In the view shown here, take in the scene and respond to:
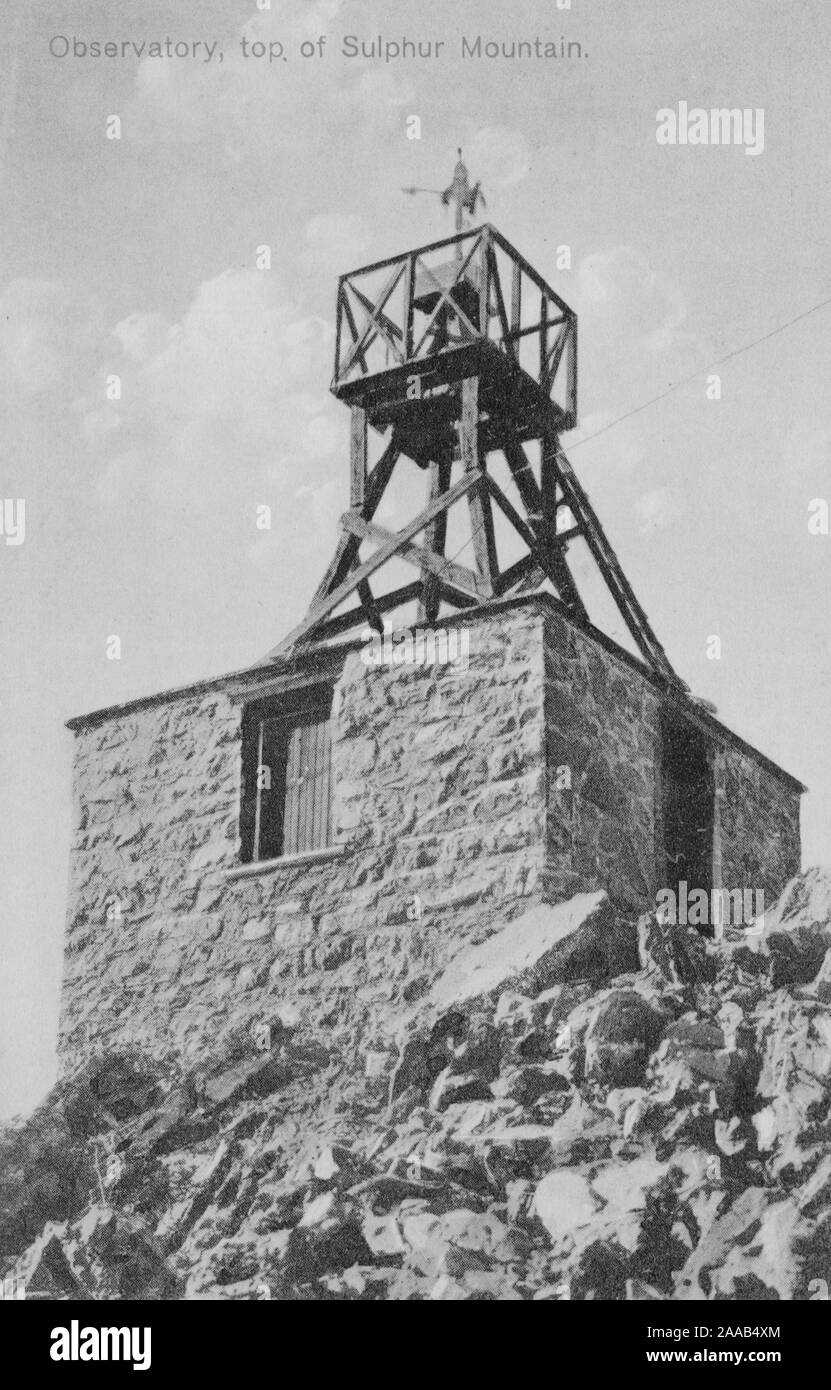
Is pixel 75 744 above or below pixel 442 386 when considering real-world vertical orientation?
below

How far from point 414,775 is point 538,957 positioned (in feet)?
7.94

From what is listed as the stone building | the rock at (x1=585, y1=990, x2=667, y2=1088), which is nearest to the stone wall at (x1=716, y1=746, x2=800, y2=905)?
the stone building

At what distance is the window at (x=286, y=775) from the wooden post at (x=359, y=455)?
82.6 inches

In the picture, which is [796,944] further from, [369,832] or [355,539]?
[355,539]

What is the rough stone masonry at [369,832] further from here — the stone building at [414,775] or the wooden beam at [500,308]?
the wooden beam at [500,308]

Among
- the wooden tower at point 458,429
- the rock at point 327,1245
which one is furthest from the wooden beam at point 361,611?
the rock at point 327,1245

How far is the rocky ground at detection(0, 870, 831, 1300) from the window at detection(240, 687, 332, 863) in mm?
1977

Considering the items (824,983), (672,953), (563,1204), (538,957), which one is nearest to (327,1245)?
(563,1204)

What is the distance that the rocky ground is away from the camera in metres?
8.78
